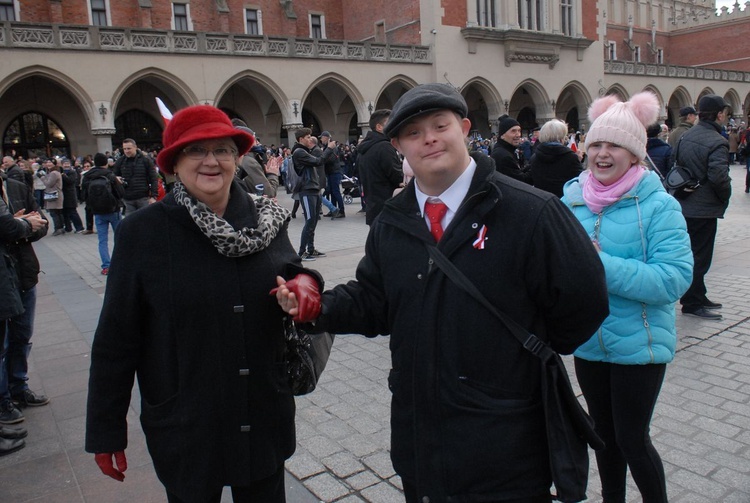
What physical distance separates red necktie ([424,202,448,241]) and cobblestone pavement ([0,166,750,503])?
1593 mm

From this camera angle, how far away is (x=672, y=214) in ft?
7.77

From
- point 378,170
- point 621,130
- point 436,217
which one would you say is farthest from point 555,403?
point 378,170

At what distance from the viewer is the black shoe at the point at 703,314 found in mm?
5375

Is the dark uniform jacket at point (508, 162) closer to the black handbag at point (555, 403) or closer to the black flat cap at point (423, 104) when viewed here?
the black flat cap at point (423, 104)

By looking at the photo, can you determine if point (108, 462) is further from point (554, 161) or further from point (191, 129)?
point (554, 161)

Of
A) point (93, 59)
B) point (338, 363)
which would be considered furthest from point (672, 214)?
point (93, 59)

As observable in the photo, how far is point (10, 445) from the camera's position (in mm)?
3520

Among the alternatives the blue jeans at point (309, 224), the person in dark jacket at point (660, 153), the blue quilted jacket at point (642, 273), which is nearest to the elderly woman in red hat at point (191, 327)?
the blue quilted jacket at point (642, 273)

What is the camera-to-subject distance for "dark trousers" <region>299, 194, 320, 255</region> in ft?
29.0

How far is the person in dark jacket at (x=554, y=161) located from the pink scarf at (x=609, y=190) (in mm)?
2594

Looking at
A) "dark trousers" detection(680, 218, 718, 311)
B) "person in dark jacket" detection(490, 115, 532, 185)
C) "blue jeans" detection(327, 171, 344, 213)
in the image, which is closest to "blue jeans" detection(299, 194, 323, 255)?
"person in dark jacket" detection(490, 115, 532, 185)

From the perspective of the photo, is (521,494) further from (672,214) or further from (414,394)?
(672,214)

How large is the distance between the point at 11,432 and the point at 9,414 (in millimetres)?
292

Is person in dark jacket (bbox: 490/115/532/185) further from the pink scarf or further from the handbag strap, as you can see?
the handbag strap
